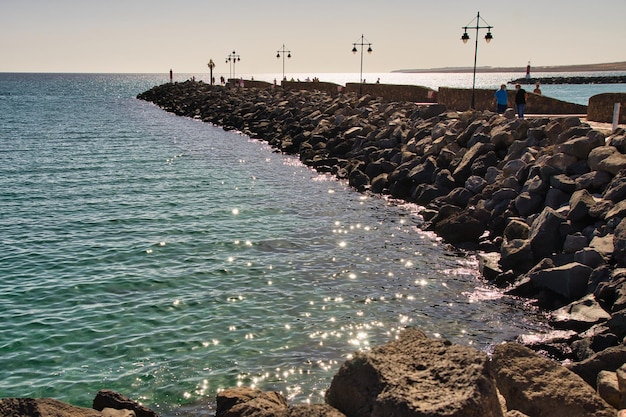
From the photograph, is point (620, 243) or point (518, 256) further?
point (518, 256)

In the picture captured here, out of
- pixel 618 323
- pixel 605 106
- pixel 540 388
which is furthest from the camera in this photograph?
pixel 605 106

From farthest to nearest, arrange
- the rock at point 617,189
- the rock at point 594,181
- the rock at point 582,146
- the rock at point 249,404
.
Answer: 1. the rock at point 582,146
2. the rock at point 594,181
3. the rock at point 617,189
4. the rock at point 249,404

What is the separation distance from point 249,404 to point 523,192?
11.5 m

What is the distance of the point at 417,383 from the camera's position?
216 inches

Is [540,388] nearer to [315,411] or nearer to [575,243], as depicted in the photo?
[315,411]

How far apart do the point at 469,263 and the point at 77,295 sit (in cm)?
865

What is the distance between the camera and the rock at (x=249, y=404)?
603 centimetres

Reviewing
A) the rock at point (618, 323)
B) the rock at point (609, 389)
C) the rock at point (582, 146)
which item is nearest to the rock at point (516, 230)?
the rock at point (582, 146)

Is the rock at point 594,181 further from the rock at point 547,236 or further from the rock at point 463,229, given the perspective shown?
the rock at point 463,229

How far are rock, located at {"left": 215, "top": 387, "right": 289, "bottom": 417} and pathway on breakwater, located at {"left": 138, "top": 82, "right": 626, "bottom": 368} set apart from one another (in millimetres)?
4626

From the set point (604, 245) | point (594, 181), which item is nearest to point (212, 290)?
point (604, 245)

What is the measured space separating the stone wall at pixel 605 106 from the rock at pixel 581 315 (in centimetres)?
1371

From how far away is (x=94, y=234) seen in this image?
52.7ft

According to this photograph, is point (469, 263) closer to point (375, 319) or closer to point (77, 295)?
point (375, 319)
